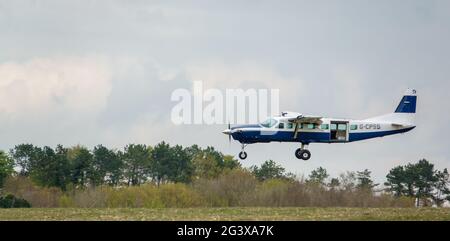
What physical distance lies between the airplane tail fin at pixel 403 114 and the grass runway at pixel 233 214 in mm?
25497

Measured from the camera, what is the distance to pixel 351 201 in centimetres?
7775

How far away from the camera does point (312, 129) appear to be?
72062 mm

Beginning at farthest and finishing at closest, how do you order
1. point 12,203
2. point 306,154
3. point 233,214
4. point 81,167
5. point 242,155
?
point 81,167, point 12,203, point 306,154, point 242,155, point 233,214

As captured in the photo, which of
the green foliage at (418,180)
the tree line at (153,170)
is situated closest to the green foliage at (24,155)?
the tree line at (153,170)

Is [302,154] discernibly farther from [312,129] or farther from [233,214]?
[233,214]

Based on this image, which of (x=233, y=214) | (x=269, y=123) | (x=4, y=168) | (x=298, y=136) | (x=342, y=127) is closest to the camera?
(x=233, y=214)

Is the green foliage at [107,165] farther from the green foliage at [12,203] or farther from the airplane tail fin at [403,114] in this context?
the airplane tail fin at [403,114]

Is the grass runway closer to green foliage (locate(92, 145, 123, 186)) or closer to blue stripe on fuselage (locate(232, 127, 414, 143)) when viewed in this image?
blue stripe on fuselage (locate(232, 127, 414, 143))

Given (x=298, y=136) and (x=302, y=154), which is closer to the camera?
(x=298, y=136)

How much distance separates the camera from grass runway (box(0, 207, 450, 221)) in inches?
1679

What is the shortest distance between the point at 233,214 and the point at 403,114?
3270 cm

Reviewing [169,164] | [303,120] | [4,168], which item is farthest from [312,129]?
[169,164]

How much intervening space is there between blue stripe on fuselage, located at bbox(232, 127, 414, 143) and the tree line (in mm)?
34327

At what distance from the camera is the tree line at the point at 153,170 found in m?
118
